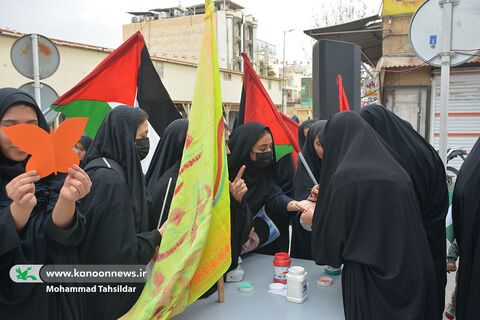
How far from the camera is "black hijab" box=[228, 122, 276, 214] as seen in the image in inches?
113

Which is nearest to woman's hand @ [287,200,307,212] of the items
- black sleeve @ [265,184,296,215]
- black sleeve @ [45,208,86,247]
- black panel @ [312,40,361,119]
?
black sleeve @ [265,184,296,215]

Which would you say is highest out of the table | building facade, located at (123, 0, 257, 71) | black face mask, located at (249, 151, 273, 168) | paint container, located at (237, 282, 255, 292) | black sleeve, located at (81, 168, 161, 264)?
building facade, located at (123, 0, 257, 71)

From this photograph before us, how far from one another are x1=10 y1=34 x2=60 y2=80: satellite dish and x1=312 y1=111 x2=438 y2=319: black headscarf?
3.83m

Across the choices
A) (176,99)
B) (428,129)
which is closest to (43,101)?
(428,129)

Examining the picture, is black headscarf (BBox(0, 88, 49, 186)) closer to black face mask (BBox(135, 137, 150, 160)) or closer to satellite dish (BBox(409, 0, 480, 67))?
black face mask (BBox(135, 137, 150, 160))

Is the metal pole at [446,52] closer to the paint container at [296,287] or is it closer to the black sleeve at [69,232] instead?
the paint container at [296,287]

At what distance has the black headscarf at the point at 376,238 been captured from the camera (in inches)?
63.9

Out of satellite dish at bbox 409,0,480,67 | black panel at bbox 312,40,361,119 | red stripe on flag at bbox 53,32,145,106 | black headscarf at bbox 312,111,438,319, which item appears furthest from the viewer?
black panel at bbox 312,40,361,119

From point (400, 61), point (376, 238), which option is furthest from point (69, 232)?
point (400, 61)

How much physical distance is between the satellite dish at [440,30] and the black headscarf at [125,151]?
2.60 metres

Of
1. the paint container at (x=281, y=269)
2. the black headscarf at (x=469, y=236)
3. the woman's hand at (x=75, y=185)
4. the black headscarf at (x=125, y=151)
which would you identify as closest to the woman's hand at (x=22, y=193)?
the woman's hand at (x=75, y=185)

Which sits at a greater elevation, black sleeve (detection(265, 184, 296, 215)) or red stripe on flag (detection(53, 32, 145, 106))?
red stripe on flag (detection(53, 32, 145, 106))

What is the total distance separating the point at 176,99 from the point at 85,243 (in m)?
17.2

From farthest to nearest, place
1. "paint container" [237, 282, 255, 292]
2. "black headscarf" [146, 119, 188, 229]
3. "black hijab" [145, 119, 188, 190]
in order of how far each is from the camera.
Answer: "black hijab" [145, 119, 188, 190], "black headscarf" [146, 119, 188, 229], "paint container" [237, 282, 255, 292]
